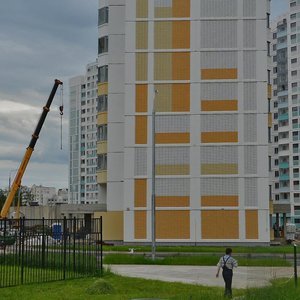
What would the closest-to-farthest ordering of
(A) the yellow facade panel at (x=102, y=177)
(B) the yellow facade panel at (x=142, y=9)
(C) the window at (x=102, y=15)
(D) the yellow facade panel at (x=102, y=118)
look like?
(B) the yellow facade panel at (x=142, y=9)
(A) the yellow facade panel at (x=102, y=177)
(D) the yellow facade panel at (x=102, y=118)
(C) the window at (x=102, y=15)

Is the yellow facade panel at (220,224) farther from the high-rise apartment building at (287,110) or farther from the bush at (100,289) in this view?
the high-rise apartment building at (287,110)

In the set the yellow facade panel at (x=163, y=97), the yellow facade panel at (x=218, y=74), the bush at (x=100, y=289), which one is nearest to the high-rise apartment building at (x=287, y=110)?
the yellow facade panel at (x=218, y=74)

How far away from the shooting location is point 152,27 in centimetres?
5466

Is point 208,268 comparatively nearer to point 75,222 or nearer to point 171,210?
point 75,222

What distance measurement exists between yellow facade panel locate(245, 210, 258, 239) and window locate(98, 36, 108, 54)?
19654 mm

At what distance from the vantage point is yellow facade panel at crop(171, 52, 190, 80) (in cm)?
5384

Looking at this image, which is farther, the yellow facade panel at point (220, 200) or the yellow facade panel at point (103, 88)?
the yellow facade panel at point (103, 88)

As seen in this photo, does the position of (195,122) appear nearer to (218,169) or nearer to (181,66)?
(218,169)

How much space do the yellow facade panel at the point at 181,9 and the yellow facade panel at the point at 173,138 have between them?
10.0 meters

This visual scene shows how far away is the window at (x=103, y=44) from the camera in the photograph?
58875 millimetres

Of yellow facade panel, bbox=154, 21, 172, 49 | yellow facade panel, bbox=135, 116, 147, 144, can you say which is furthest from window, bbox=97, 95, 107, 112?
yellow facade panel, bbox=154, 21, 172, 49

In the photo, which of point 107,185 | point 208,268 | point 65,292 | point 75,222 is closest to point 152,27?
point 107,185

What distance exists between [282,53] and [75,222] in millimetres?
111981

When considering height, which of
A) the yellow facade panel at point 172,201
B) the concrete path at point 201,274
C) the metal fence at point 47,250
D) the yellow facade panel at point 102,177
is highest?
the yellow facade panel at point 102,177
